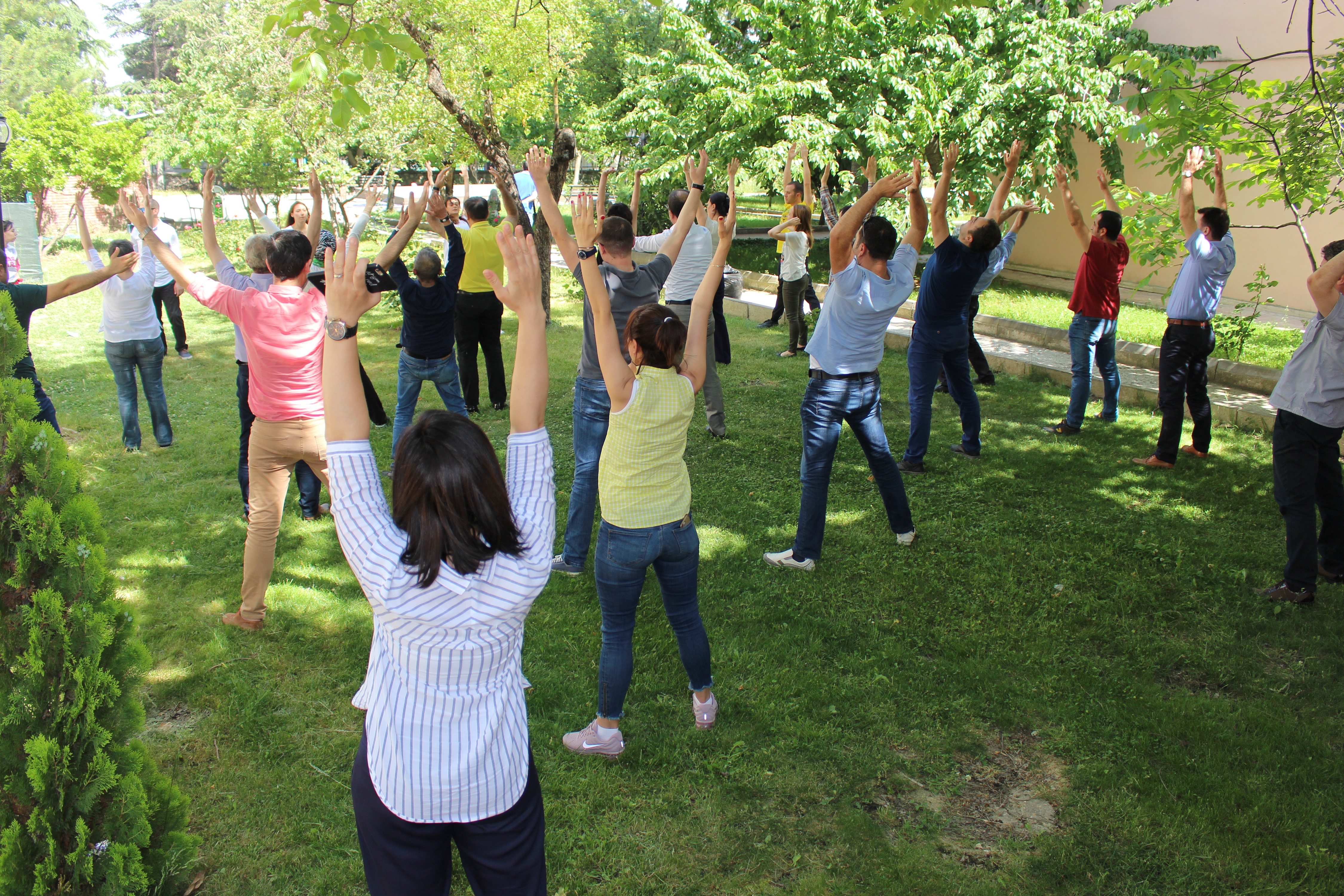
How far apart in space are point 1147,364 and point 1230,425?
199 centimetres

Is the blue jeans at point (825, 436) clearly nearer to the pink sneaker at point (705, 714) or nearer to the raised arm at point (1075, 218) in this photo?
the pink sneaker at point (705, 714)

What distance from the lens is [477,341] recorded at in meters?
8.04

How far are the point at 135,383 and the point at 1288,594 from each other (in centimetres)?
865

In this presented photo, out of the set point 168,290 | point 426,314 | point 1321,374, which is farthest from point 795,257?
point 168,290

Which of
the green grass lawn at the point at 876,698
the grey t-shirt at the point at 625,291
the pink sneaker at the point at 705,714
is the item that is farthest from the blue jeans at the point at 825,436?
the pink sneaker at the point at 705,714

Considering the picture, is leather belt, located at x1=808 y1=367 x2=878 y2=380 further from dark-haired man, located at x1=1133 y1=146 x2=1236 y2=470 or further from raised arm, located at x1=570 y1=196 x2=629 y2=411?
dark-haired man, located at x1=1133 y1=146 x2=1236 y2=470

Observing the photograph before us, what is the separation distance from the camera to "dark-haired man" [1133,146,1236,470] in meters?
6.10

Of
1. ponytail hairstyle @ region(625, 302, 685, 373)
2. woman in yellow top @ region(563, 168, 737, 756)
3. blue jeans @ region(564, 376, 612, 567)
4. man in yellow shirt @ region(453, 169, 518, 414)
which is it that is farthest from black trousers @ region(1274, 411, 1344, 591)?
man in yellow shirt @ region(453, 169, 518, 414)

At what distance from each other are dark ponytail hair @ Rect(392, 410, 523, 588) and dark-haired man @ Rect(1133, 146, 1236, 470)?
6242 mm

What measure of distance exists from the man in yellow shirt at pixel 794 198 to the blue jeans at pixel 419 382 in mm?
3117

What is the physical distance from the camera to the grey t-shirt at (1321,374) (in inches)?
166

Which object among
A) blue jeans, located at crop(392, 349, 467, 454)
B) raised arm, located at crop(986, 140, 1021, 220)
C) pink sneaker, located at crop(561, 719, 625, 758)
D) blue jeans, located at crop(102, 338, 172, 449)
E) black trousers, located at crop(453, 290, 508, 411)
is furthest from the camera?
black trousers, located at crop(453, 290, 508, 411)

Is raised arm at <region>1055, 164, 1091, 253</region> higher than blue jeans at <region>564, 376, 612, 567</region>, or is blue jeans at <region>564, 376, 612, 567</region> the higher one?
raised arm at <region>1055, 164, 1091, 253</region>

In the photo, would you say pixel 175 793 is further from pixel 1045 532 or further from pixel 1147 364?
pixel 1147 364
